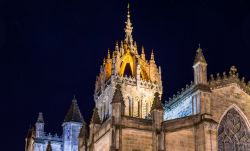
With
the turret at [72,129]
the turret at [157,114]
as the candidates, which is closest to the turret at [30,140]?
the turret at [72,129]

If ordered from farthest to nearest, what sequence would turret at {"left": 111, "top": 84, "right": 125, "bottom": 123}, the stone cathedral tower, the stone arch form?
the stone arch → the stone cathedral tower → turret at {"left": 111, "top": 84, "right": 125, "bottom": 123}

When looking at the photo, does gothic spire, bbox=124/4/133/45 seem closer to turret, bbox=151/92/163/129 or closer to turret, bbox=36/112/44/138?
turret, bbox=36/112/44/138

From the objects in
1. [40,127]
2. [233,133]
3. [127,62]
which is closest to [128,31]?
[127,62]

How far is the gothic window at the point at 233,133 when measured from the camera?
39969 mm

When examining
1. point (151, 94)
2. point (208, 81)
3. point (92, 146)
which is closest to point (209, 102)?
point (208, 81)

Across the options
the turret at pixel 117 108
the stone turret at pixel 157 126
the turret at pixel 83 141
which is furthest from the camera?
the turret at pixel 83 141

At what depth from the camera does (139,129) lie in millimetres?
37438

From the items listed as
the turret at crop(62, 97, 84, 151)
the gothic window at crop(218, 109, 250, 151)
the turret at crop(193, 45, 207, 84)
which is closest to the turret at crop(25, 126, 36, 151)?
the turret at crop(62, 97, 84, 151)

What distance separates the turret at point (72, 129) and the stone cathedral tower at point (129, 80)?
2945mm

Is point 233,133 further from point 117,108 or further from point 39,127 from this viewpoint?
point 39,127

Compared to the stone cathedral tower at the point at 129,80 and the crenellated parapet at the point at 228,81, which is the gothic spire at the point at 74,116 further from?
the crenellated parapet at the point at 228,81

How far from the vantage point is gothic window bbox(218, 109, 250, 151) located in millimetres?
39969

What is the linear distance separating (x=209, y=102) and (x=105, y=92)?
75.4 feet

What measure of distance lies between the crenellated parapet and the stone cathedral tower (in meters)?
16.8
